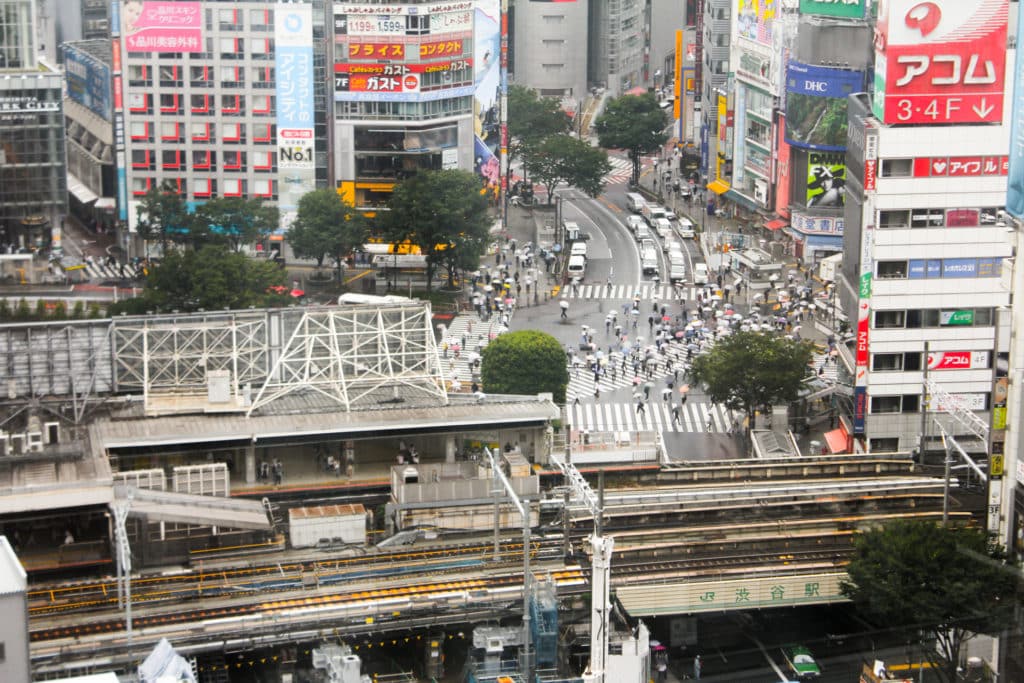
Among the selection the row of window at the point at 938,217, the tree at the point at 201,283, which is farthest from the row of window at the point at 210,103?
the row of window at the point at 938,217

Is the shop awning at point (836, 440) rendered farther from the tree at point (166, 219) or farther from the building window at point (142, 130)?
the building window at point (142, 130)

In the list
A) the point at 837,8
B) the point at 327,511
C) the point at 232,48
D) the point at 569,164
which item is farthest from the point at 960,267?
the point at 569,164

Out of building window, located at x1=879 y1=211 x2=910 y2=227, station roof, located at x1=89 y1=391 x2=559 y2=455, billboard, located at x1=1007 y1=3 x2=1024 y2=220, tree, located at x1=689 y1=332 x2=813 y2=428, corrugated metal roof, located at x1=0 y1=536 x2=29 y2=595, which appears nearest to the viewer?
corrugated metal roof, located at x1=0 y1=536 x2=29 y2=595

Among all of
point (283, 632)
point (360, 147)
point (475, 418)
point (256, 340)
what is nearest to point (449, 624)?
point (283, 632)

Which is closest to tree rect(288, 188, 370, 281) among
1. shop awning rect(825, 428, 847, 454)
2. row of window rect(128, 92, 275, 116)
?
row of window rect(128, 92, 275, 116)

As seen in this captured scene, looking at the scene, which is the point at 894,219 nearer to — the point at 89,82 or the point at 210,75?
the point at 210,75

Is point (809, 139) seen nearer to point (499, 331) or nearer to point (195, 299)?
point (499, 331)

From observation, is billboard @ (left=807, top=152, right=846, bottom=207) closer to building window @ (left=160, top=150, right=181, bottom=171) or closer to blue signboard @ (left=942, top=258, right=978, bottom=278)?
blue signboard @ (left=942, top=258, right=978, bottom=278)
